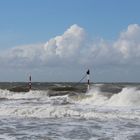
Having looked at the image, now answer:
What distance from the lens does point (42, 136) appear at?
13.6 meters

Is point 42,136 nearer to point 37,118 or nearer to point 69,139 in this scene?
point 69,139

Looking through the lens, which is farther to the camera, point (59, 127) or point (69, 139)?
point (59, 127)

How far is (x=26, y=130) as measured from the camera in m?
14.8

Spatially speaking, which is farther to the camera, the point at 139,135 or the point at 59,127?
the point at 59,127

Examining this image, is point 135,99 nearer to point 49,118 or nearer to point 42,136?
point 49,118

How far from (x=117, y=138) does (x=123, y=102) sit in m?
13.0

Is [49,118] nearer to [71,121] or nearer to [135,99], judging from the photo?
[71,121]

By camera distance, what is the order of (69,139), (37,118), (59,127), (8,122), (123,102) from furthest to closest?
(123,102) → (37,118) → (8,122) → (59,127) → (69,139)

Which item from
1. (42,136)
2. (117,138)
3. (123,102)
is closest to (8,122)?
(42,136)

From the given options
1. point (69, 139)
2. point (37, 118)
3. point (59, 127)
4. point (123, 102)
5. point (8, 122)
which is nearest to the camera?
point (69, 139)

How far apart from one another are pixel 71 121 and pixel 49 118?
164cm

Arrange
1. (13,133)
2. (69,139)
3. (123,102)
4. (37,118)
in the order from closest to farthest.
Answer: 1. (69,139)
2. (13,133)
3. (37,118)
4. (123,102)

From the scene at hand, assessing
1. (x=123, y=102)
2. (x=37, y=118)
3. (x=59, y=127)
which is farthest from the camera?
(x=123, y=102)

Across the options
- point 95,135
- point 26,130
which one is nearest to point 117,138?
point 95,135
